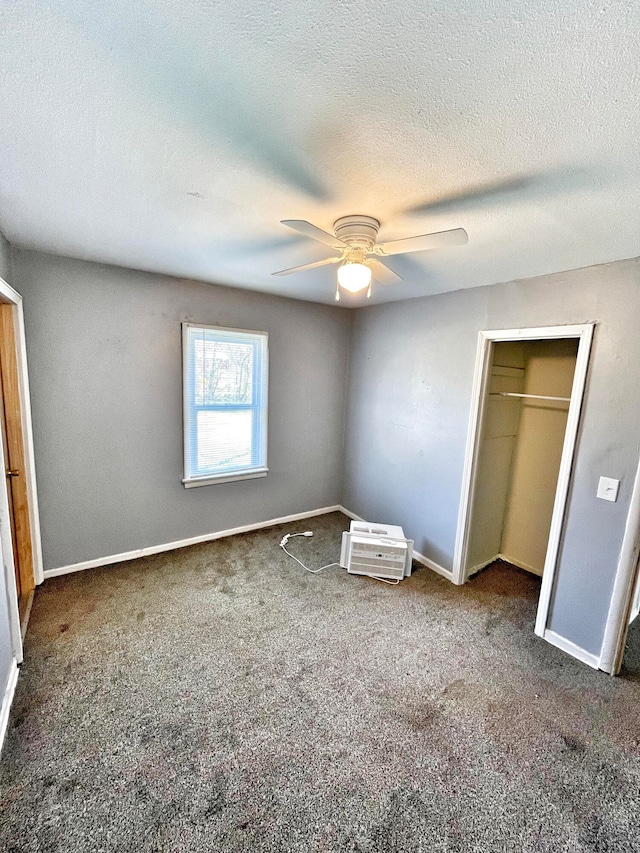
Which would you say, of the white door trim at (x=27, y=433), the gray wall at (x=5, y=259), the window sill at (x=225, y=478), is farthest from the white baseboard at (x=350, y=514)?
the gray wall at (x=5, y=259)

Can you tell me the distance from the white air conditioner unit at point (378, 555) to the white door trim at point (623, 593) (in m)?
1.32

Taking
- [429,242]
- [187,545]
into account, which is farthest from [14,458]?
[429,242]

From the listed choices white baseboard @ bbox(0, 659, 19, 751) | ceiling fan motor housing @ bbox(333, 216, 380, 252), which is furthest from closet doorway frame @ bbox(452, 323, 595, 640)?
white baseboard @ bbox(0, 659, 19, 751)

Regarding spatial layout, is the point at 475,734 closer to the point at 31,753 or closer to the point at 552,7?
the point at 31,753

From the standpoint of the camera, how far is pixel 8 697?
5.82 feet

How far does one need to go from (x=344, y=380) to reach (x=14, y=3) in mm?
3564

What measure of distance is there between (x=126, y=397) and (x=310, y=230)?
220 cm

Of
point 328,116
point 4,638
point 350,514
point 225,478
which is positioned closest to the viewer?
point 328,116

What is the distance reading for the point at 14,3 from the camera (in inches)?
30.0

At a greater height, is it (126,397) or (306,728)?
(126,397)

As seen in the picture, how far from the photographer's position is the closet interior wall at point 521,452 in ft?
9.93

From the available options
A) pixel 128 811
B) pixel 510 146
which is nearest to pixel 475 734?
pixel 128 811

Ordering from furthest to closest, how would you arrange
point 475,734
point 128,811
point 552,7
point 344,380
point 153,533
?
point 344,380
point 153,533
point 475,734
point 128,811
point 552,7

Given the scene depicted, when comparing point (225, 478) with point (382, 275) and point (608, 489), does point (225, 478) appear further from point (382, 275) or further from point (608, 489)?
point (608, 489)
